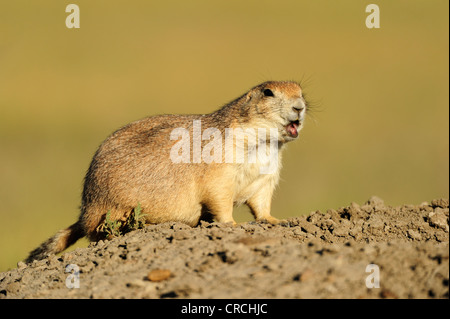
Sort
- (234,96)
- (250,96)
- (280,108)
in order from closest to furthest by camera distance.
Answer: (280,108)
(250,96)
(234,96)

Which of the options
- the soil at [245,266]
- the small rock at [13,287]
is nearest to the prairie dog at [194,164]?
the soil at [245,266]

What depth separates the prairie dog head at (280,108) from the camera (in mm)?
8055

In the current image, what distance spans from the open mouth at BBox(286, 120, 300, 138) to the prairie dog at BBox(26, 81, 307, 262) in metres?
0.01

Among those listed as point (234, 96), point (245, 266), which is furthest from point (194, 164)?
point (234, 96)

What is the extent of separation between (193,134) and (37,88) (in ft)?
63.5

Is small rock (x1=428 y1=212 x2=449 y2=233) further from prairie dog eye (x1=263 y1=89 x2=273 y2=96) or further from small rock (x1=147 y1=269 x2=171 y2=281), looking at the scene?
small rock (x1=147 y1=269 x2=171 y2=281)

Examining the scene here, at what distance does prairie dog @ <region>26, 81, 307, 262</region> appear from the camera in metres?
8.00

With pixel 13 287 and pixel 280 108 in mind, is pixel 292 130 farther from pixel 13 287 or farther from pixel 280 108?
pixel 13 287

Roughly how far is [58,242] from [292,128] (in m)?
3.09

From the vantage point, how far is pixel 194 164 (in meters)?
8.03

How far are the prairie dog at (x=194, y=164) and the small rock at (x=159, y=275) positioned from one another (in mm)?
2253

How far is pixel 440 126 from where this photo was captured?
2327 cm

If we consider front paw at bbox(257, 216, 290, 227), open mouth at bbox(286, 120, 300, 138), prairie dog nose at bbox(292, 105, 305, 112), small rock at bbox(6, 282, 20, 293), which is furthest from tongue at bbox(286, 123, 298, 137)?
small rock at bbox(6, 282, 20, 293)
